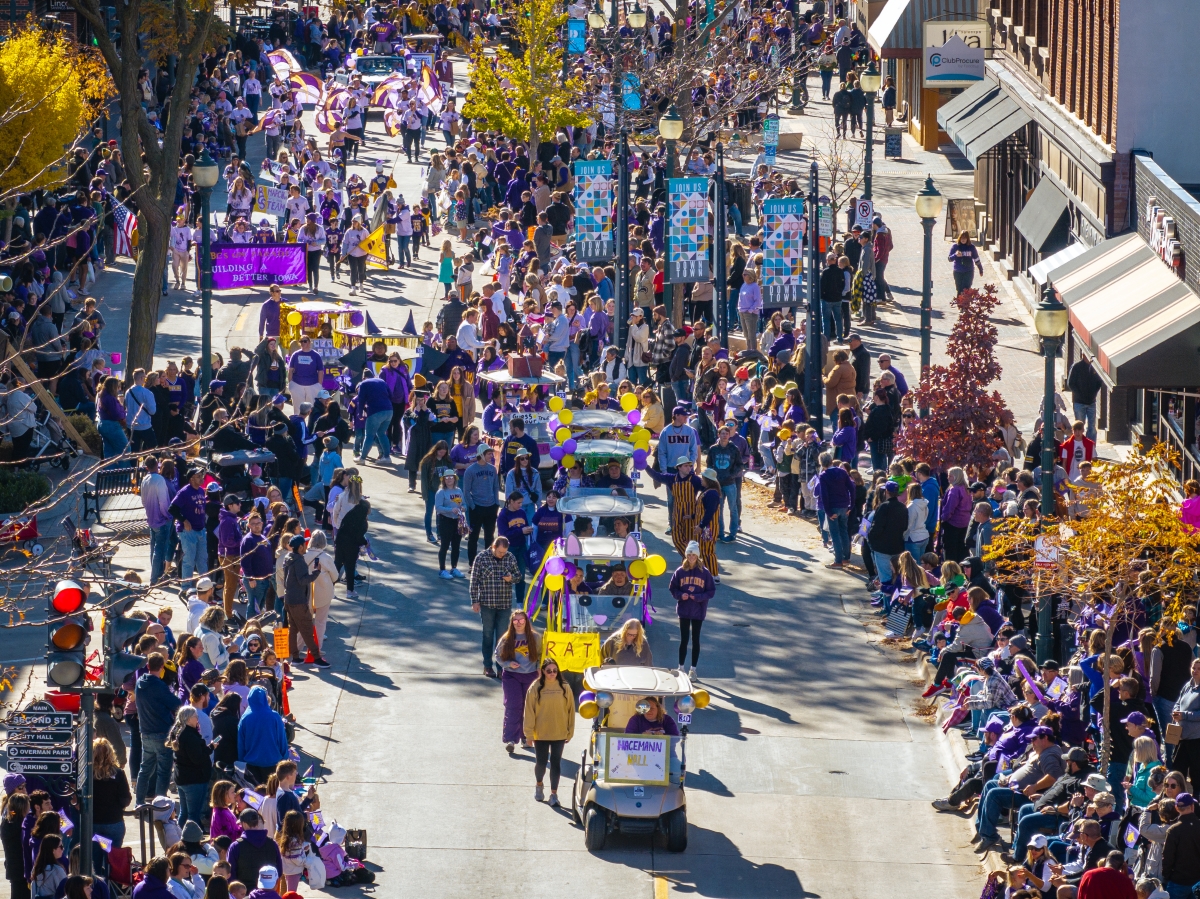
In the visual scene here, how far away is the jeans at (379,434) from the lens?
84.2 ft

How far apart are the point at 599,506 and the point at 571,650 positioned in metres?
3.18

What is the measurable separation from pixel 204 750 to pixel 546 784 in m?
3.24

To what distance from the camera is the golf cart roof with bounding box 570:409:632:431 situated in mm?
23484

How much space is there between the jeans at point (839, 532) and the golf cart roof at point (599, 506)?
2.58 metres

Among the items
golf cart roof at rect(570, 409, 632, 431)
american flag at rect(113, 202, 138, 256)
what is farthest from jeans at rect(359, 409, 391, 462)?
american flag at rect(113, 202, 138, 256)

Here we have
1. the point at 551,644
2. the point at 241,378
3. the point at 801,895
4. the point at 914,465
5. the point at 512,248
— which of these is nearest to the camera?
the point at 801,895

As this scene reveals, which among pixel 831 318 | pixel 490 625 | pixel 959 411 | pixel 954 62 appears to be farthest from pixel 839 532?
pixel 954 62

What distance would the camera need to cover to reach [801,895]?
15172 mm

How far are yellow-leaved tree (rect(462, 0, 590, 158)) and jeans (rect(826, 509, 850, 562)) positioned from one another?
72.5ft

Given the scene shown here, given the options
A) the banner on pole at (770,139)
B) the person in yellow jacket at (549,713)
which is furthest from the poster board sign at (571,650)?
the banner on pole at (770,139)

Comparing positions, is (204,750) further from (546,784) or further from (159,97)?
(159,97)

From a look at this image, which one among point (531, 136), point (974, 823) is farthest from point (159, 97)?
point (974, 823)

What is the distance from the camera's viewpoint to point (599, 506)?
21.0m

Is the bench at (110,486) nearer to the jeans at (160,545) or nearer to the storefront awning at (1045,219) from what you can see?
the jeans at (160,545)
